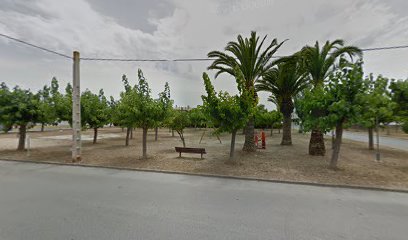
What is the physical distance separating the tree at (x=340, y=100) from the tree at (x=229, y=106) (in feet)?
8.47

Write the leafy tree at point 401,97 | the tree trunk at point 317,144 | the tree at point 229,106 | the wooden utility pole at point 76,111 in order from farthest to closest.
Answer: the tree trunk at point 317,144 < the wooden utility pole at point 76,111 < the leafy tree at point 401,97 < the tree at point 229,106

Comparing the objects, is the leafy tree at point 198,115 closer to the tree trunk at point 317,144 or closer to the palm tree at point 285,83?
the palm tree at point 285,83

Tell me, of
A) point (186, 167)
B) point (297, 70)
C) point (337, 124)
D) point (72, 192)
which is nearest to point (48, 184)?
point (72, 192)

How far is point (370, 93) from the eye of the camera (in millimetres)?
7094

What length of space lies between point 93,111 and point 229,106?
11.0 metres

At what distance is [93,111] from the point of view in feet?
46.0

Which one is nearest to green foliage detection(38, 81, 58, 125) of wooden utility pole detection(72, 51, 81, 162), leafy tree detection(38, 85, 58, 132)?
leafy tree detection(38, 85, 58, 132)

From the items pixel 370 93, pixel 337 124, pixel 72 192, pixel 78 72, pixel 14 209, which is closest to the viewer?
pixel 14 209

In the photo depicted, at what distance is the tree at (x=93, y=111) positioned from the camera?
533 inches

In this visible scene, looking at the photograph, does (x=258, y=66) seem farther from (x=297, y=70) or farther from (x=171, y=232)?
(x=171, y=232)

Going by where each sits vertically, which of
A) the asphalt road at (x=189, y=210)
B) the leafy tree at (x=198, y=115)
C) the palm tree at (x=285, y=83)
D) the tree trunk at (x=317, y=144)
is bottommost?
the asphalt road at (x=189, y=210)

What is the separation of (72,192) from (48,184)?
4.82 ft

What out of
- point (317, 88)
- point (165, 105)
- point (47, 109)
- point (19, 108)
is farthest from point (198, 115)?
point (19, 108)

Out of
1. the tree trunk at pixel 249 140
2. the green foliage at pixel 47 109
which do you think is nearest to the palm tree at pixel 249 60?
the tree trunk at pixel 249 140
